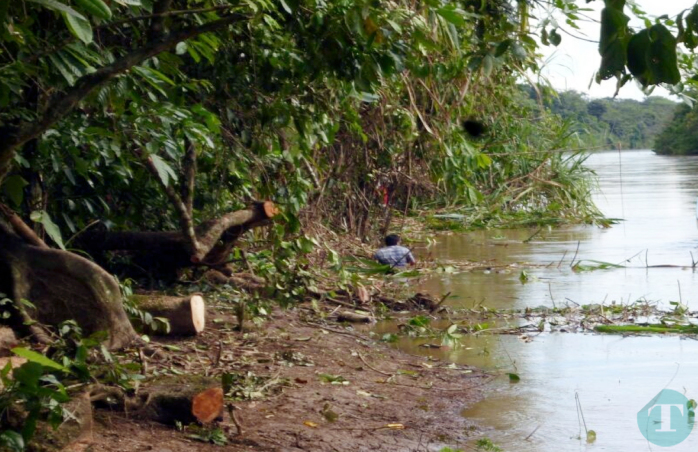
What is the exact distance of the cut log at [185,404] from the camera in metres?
4.29

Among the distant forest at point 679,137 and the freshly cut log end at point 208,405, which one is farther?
the distant forest at point 679,137

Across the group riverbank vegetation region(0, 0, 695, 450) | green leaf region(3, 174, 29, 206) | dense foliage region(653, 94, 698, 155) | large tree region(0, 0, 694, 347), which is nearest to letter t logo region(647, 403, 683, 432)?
riverbank vegetation region(0, 0, 695, 450)

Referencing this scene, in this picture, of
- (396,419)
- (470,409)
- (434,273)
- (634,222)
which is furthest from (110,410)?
(634,222)

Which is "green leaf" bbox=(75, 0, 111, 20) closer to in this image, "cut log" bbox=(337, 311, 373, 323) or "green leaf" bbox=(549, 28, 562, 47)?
"green leaf" bbox=(549, 28, 562, 47)

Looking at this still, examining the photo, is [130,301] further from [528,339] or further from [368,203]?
[368,203]

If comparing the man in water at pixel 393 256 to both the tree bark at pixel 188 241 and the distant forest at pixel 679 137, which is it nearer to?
the tree bark at pixel 188 241

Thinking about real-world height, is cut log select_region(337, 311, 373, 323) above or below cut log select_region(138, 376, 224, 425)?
below

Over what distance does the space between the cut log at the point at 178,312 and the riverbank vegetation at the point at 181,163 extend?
0.04 feet

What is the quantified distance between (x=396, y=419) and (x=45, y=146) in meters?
2.42

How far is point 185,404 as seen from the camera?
4.29 m
